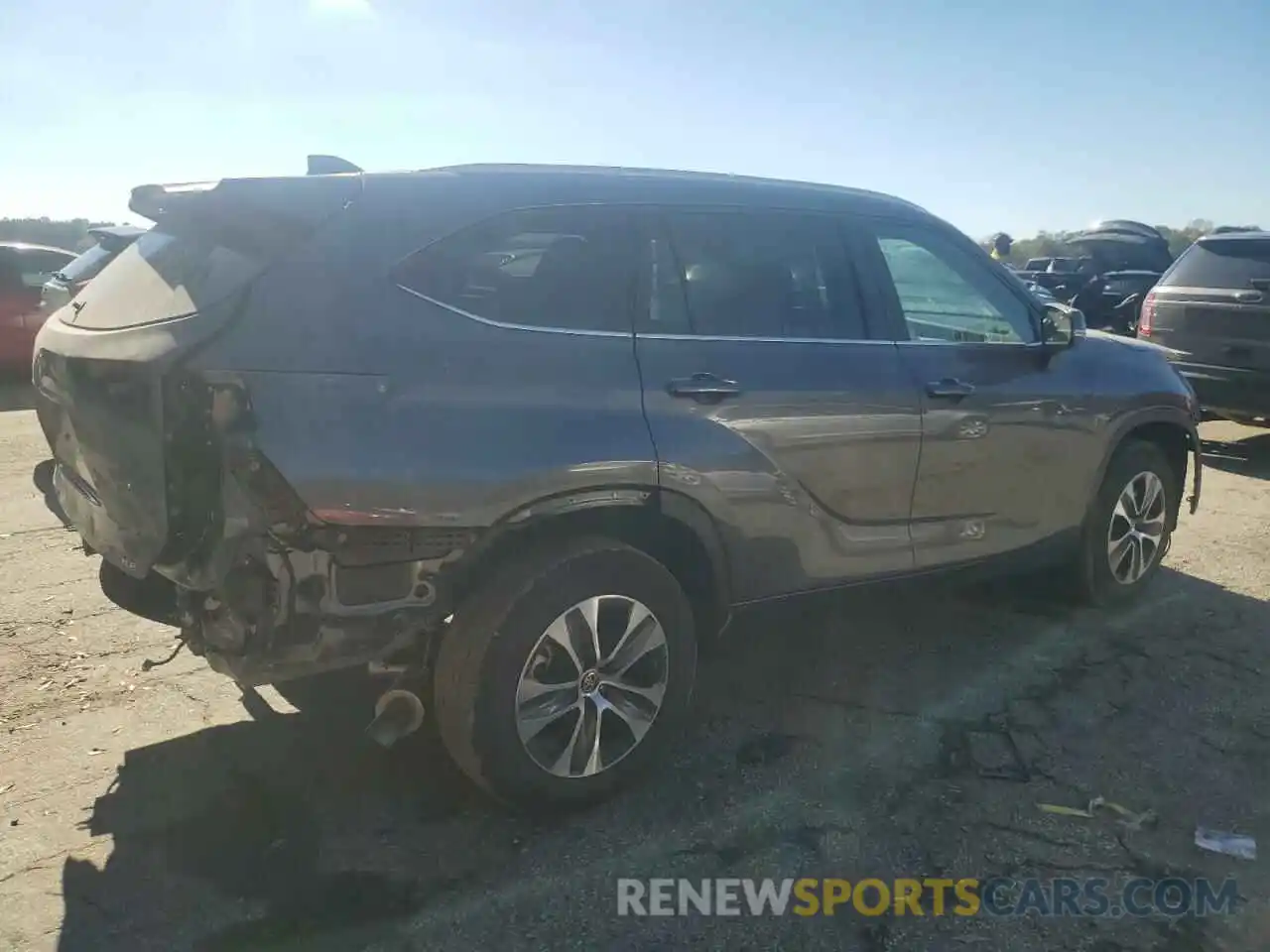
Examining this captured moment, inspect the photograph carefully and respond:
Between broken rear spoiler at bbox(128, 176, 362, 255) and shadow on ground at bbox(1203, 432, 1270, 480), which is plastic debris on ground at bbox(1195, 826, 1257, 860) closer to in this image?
broken rear spoiler at bbox(128, 176, 362, 255)

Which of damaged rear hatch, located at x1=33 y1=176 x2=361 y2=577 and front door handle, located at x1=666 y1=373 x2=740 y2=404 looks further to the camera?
front door handle, located at x1=666 y1=373 x2=740 y2=404

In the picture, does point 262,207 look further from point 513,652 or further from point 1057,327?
point 1057,327

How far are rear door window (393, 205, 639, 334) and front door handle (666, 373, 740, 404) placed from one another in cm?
24

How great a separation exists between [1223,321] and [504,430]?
758 centimetres

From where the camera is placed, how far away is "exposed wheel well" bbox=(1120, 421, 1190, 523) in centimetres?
502

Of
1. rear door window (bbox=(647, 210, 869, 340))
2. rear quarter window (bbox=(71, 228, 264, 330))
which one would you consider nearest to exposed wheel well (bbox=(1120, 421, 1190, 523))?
rear door window (bbox=(647, 210, 869, 340))

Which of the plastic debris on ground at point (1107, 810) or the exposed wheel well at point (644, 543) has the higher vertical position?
the exposed wheel well at point (644, 543)

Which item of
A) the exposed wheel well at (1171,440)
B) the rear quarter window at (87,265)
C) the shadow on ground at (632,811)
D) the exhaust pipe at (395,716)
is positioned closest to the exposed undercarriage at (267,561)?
the exhaust pipe at (395,716)

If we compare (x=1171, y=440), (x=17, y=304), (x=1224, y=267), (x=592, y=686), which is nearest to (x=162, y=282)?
(x=592, y=686)

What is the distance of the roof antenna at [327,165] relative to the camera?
10.6 ft

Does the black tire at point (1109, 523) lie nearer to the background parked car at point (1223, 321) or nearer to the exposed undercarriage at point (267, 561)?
the exposed undercarriage at point (267, 561)

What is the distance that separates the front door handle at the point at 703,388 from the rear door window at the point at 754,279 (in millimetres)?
173

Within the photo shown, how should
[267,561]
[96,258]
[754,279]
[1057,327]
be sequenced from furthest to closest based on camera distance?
[96,258], [1057,327], [754,279], [267,561]

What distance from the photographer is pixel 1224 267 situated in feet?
28.1
